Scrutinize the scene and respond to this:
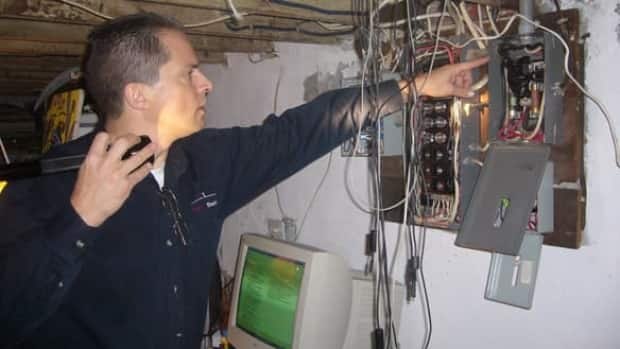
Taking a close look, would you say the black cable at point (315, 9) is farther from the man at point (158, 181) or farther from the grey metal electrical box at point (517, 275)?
the grey metal electrical box at point (517, 275)

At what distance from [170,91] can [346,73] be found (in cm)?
79

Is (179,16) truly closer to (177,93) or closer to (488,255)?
(177,93)

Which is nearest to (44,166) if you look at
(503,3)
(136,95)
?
(136,95)

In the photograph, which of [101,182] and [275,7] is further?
[275,7]

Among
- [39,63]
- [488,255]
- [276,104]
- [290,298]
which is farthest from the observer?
[39,63]

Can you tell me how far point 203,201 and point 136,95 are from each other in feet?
1.19

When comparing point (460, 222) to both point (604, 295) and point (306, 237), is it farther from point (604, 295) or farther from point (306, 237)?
point (306, 237)

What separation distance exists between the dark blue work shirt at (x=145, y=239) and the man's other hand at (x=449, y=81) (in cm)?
9

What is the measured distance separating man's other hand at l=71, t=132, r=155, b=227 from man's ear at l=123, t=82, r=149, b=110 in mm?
296

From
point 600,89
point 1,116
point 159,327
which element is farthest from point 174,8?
point 1,116

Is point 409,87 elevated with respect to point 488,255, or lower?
elevated

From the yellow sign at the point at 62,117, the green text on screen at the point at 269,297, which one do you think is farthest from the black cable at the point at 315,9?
the yellow sign at the point at 62,117

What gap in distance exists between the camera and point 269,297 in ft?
5.32

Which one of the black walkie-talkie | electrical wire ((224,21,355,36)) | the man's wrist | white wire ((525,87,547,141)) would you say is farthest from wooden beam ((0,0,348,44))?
white wire ((525,87,547,141))
